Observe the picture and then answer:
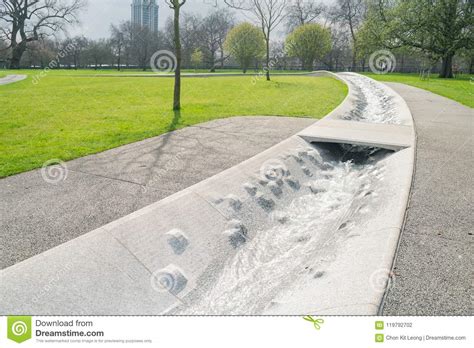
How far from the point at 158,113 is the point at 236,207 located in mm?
8620

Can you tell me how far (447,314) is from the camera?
2934 millimetres

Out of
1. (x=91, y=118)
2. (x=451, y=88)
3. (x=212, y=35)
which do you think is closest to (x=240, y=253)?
(x=91, y=118)

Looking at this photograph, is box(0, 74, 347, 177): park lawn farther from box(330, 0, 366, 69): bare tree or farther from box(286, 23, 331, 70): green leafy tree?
box(330, 0, 366, 69): bare tree

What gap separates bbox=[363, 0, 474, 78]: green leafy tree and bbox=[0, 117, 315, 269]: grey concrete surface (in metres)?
34.9

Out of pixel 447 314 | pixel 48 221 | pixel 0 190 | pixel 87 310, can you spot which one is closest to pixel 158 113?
pixel 0 190

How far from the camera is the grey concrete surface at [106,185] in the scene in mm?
4359

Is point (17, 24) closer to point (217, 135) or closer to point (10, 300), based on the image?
point (217, 135)

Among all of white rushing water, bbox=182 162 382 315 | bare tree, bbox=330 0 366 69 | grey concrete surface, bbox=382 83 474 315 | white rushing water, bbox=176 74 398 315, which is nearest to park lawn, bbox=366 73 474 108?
grey concrete surface, bbox=382 83 474 315

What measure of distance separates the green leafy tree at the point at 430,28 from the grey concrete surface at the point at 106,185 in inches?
1375

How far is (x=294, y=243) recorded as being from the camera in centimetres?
503

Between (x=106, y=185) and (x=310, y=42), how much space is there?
5400cm

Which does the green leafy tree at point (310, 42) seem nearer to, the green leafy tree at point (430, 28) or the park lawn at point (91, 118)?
the green leafy tree at point (430, 28)

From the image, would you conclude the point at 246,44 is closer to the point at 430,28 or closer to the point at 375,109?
the point at 430,28

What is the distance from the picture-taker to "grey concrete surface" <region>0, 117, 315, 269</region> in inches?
172
